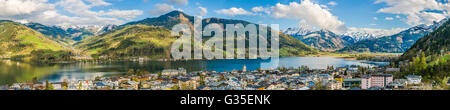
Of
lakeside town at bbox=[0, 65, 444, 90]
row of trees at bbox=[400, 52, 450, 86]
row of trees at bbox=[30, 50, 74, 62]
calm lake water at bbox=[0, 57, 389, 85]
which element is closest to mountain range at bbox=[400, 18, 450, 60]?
calm lake water at bbox=[0, 57, 389, 85]

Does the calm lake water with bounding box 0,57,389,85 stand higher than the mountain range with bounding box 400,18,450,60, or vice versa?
the mountain range with bounding box 400,18,450,60

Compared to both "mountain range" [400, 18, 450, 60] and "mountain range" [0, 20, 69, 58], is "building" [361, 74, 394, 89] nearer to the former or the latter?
"mountain range" [400, 18, 450, 60]

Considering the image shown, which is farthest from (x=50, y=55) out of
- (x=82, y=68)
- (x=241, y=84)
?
(x=241, y=84)

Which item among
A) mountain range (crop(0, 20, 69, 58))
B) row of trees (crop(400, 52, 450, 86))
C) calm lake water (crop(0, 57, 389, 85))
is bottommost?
calm lake water (crop(0, 57, 389, 85))

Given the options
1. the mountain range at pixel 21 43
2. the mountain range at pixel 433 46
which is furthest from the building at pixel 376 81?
the mountain range at pixel 21 43

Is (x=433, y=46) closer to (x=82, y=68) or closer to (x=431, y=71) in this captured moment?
(x=431, y=71)

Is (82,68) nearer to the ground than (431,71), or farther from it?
nearer to the ground

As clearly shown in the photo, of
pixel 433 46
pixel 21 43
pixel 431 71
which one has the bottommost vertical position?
pixel 431 71

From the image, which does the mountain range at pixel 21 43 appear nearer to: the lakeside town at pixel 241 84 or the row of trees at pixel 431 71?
the lakeside town at pixel 241 84
